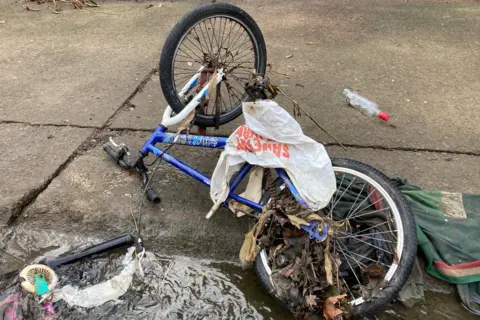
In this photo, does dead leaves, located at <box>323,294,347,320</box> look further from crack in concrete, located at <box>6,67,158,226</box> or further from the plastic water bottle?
crack in concrete, located at <box>6,67,158,226</box>

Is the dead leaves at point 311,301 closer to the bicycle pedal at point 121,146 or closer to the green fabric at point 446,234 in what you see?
the green fabric at point 446,234

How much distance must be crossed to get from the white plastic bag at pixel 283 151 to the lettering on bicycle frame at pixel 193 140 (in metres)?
0.27

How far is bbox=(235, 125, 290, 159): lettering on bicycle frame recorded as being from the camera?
2.15 metres

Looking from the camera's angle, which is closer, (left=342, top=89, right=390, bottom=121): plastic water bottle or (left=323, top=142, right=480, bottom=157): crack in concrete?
(left=323, top=142, right=480, bottom=157): crack in concrete

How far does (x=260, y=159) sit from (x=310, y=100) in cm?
162

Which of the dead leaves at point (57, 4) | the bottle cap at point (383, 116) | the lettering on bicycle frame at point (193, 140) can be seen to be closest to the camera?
the lettering on bicycle frame at point (193, 140)

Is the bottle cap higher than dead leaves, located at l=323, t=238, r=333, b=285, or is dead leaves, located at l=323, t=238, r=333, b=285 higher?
the bottle cap

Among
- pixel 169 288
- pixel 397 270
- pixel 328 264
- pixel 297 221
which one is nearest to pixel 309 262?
pixel 328 264

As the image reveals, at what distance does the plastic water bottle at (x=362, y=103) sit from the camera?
337 cm

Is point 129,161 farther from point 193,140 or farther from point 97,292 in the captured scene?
point 97,292

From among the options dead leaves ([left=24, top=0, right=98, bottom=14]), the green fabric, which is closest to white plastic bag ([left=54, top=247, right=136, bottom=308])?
the green fabric

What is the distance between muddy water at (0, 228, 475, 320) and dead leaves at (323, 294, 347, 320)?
26 cm

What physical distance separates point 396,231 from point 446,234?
38 centimetres

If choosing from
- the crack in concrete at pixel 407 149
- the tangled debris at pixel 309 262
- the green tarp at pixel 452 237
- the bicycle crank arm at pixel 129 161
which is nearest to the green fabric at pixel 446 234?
the green tarp at pixel 452 237
